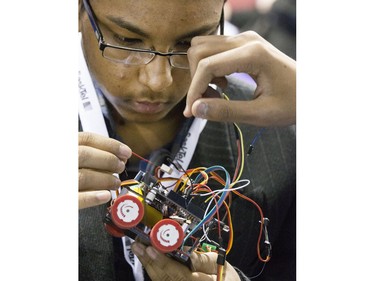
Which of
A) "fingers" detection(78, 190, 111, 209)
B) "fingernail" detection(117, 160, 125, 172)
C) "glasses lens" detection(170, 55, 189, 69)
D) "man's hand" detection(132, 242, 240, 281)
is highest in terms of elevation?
"glasses lens" detection(170, 55, 189, 69)

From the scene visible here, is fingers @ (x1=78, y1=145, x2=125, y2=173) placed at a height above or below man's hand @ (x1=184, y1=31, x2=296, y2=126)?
below

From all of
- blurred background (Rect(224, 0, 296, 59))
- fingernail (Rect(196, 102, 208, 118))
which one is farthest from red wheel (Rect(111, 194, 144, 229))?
blurred background (Rect(224, 0, 296, 59))

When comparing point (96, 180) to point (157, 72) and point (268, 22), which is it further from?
point (268, 22)

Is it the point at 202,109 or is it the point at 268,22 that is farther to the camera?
the point at 268,22

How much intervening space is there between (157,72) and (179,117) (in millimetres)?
88

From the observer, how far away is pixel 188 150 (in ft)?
3.26

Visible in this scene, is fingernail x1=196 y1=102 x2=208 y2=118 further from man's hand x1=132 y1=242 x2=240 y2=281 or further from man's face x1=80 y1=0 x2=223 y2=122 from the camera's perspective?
man's hand x1=132 y1=242 x2=240 y2=281

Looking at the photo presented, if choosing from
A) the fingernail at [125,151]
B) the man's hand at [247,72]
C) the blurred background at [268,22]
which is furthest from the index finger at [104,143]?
the blurred background at [268,22]

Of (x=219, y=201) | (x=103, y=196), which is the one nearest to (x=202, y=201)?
(x=219, y=201)

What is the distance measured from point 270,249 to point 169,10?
0.37 m

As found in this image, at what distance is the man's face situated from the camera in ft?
3.02

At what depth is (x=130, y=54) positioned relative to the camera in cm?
94
